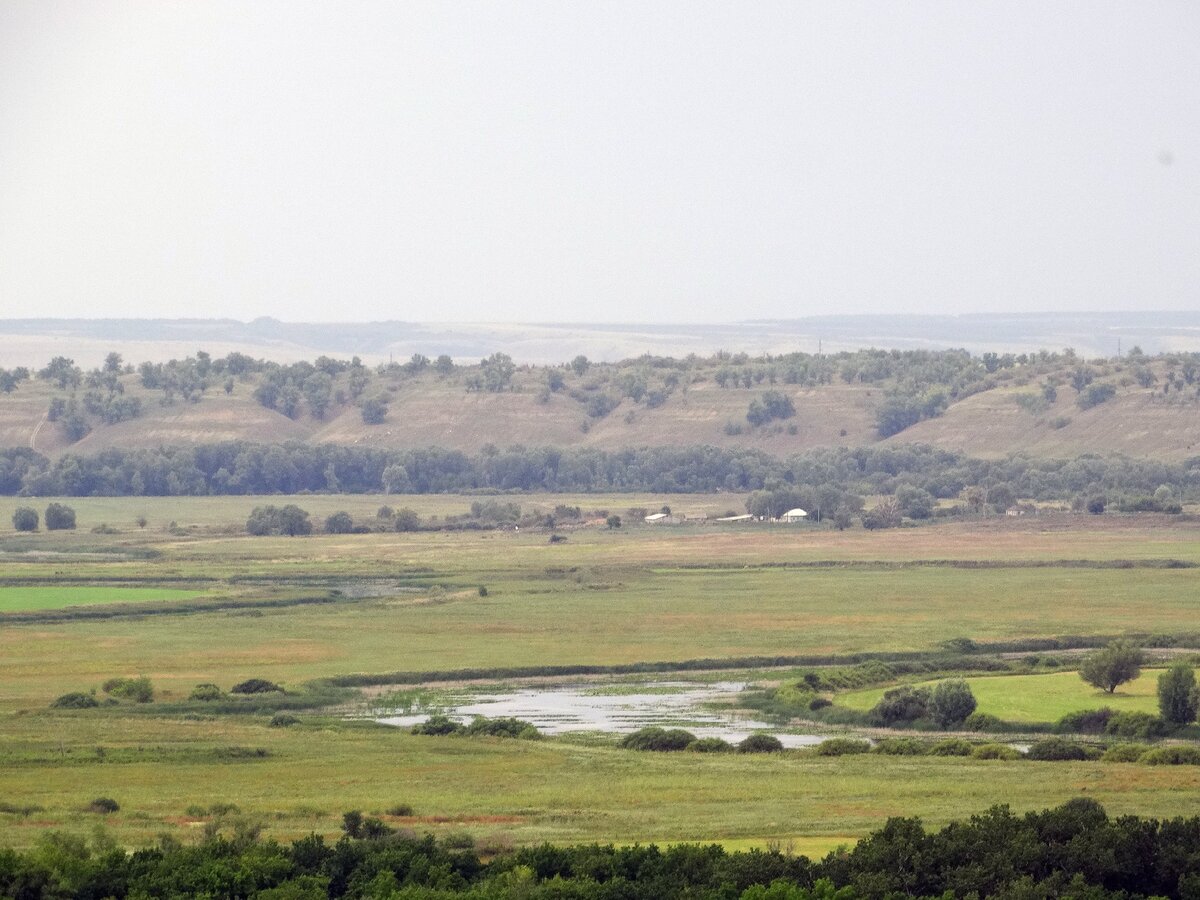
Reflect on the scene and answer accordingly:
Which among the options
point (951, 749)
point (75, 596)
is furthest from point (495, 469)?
point (951, 749)

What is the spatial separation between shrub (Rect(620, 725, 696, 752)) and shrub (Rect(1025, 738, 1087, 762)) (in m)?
8.25

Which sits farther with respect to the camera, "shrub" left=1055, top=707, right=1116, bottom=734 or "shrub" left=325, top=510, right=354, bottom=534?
"shrub" left=325, top=510, right=354, bottom=534

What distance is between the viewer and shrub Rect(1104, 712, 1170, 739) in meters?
51.7

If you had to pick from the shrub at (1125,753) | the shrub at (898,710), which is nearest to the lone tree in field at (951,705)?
the shrub at (898,710)

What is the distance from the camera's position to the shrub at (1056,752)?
47.8 m

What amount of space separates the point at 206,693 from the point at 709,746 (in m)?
17.1

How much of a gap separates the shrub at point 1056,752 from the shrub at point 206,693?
23.9 meters

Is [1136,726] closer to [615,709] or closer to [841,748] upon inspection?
[841,748]

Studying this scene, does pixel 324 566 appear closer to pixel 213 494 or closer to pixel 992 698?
pixel 992 698

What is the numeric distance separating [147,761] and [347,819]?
459 inches

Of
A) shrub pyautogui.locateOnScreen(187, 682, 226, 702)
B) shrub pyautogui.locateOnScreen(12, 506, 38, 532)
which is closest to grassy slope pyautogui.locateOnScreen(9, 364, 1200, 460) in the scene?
shrub pyautogui.locateOnScreen(12, 506, 38, 532)

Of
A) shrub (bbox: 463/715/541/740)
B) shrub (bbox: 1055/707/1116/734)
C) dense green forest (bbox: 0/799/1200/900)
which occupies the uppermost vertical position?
dense green forest (bbox: 0/799/1200/900)

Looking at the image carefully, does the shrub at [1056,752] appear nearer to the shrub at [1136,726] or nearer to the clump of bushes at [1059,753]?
the clump of bushes at [1059,753]

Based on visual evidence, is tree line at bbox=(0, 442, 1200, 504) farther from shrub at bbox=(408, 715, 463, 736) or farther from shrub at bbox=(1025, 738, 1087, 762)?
shrub at bbox=(1025, 738, 1087, 762)
